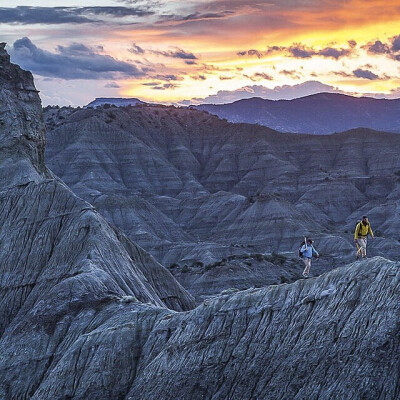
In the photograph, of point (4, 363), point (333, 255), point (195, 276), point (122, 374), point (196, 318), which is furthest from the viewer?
point (333, 255)

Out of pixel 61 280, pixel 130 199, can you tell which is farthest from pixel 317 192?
pixel 61 280

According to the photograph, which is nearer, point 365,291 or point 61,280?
point 365,291

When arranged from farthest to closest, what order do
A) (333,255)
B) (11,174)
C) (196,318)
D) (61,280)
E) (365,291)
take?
1. (333,255)
2. (11,174)
3. (61,280)
4. (196,318)
5. (365,291)

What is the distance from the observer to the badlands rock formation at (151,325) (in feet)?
92.6

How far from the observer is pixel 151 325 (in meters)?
37.4

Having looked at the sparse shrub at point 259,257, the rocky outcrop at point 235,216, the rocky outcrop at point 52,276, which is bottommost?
the rocky outcrop at point 235,216

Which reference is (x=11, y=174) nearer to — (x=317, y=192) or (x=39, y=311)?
(x=39, y=311)

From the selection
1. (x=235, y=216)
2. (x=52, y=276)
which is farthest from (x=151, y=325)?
(x=235, y=216)

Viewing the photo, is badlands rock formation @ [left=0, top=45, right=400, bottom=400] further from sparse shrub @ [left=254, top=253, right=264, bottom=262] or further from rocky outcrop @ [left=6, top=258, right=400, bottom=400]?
sparse shrub @ [left=254, top=253, right=264, bottom=262]

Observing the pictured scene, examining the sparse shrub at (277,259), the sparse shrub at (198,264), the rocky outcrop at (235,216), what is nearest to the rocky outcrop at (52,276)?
the rocky outcrop at (235,216)

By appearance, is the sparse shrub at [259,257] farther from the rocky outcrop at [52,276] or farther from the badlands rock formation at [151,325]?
the badlands rock formation at [151,325]

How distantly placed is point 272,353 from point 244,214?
128 meters

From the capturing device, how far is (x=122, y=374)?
3641cm

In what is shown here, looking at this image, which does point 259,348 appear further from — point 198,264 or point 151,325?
point 198,264
